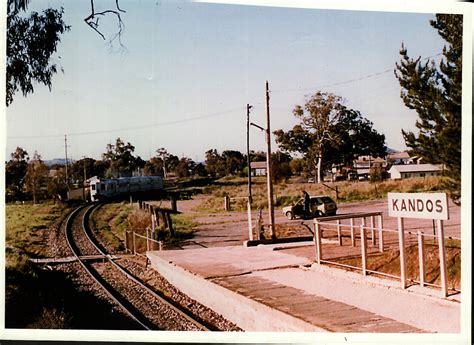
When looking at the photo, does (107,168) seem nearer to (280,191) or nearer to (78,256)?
(78,256)

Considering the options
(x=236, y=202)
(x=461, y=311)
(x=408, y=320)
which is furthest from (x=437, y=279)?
(x=236, y=202)

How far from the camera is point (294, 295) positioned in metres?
7.89

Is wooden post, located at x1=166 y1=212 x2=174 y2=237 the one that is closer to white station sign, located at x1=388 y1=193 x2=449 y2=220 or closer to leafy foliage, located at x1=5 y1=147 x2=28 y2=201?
leafy foliage, located at x1=5 y1=147 x2=28 y2=201

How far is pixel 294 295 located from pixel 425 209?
1.96 metres

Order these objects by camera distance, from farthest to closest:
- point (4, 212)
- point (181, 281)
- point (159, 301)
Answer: point (181, 281) < point (159, 301) < point (4, 212)

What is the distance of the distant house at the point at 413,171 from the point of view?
333 inches

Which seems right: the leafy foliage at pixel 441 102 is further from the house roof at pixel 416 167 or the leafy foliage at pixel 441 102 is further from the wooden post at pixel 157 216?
the wooden post at pixel 157 216

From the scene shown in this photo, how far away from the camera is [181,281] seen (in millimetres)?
9453

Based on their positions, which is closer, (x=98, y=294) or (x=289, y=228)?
(x=98, y=294)

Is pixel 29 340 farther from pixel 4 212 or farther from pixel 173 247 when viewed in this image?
pixel 173 247

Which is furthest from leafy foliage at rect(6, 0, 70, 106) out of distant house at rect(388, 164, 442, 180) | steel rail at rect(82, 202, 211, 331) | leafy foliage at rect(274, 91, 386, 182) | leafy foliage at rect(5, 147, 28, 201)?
distant house at rect(388, 164, 442, 180)

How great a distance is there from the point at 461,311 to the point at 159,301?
3.97 meters

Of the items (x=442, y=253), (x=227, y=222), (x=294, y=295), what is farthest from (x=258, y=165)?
(x=442, y=253)

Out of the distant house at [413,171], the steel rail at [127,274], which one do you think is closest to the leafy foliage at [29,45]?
the steel rail at [127,274]
